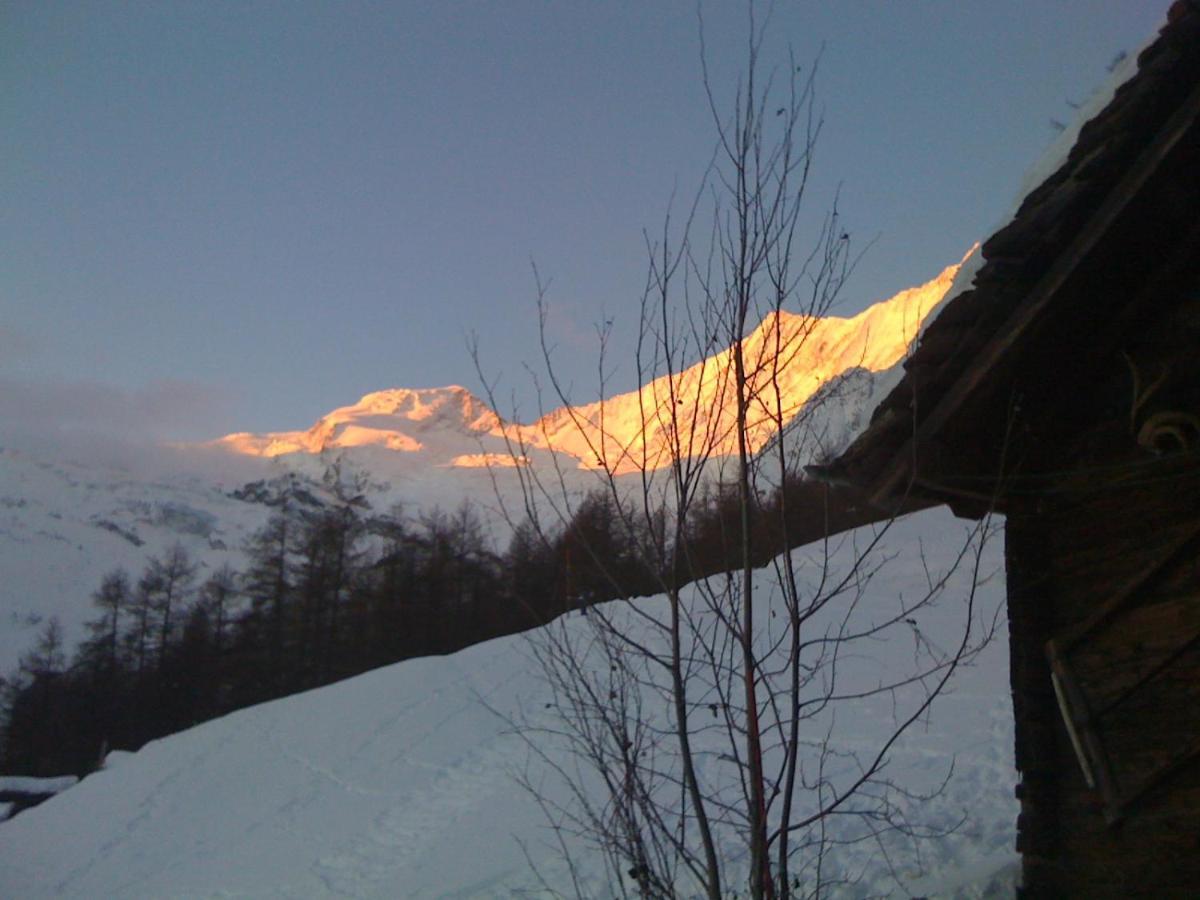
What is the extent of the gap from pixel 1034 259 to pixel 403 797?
1275 centimetres

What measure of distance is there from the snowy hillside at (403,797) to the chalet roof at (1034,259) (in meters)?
1.43

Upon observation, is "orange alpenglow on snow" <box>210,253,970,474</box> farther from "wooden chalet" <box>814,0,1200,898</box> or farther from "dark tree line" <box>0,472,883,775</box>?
"dark tree line" <box>0,472,883,775</box>

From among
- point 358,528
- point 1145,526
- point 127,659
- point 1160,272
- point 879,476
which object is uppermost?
point 358,528

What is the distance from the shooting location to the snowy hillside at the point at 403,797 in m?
8.91

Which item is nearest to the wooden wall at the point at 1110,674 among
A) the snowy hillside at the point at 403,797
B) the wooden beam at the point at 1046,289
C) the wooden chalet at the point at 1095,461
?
the wooden chalet at the point at 1095,461

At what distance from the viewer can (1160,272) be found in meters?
2.95

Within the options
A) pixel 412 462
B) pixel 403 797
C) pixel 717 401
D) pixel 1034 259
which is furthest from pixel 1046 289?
pixel 412 462

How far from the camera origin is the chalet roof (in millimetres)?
2613

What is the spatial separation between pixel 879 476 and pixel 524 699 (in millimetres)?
14720

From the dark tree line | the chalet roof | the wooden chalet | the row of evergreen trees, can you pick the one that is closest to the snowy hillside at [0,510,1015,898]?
the chalet roof

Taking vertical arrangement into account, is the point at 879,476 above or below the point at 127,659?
below

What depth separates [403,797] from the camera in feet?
44.7

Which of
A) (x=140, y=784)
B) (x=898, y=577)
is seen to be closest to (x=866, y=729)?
(x=898, y=577)

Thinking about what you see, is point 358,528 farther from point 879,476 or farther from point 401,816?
point 879,476
